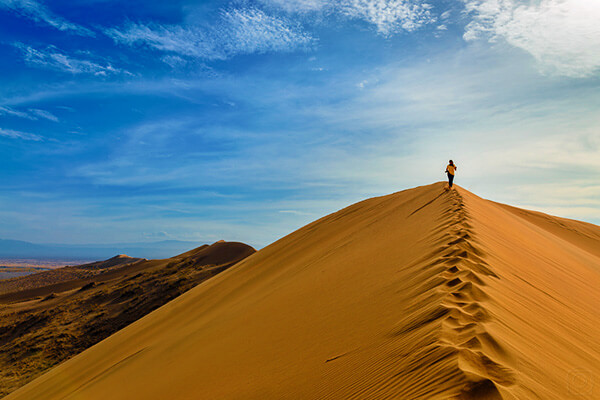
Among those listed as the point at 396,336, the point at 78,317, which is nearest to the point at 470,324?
the point at 396,336

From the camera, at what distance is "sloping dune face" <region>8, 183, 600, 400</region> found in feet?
8.16

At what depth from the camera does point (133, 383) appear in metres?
5.58

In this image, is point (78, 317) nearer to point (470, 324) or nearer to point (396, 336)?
point (396, 336)

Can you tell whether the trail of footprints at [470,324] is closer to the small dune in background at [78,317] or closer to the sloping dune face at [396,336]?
the sloping dune face at [396,336]

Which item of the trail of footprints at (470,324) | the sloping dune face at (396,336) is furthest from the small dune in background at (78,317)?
the trail of footprints at (470,324)

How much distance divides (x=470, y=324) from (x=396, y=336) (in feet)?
2.19

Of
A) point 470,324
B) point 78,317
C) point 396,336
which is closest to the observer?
point 470,324

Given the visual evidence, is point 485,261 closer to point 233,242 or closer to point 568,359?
point 568,359

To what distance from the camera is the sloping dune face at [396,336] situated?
2486mm

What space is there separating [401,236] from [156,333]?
6592 mm

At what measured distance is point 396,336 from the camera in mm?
3254

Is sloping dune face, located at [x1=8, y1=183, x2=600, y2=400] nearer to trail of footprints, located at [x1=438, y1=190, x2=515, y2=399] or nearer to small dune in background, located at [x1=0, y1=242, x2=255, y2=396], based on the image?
trail of footprints, located at [x1=438, y1=190, x2=515, y2=399]

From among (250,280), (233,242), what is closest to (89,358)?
(250,280)

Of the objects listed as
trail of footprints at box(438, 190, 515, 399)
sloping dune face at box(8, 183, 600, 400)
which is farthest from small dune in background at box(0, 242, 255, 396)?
trail of footprints at box(438, 190, 515, 399)
